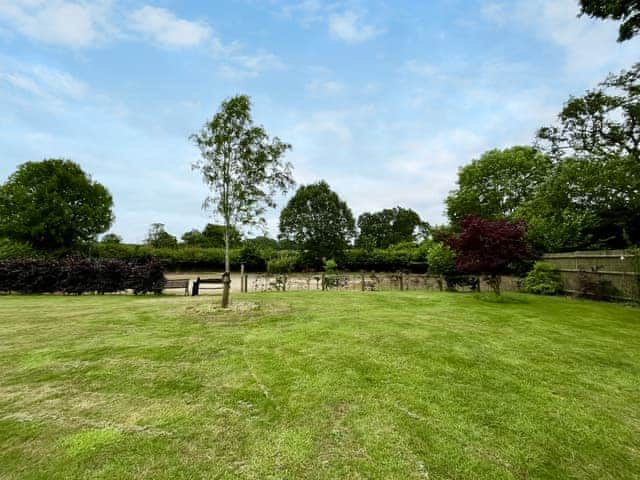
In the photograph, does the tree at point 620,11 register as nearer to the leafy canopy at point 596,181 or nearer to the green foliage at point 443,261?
the leafy canopy at point 596,181

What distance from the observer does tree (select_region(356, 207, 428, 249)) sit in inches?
1697

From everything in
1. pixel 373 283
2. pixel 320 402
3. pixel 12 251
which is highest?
pixel 12 251

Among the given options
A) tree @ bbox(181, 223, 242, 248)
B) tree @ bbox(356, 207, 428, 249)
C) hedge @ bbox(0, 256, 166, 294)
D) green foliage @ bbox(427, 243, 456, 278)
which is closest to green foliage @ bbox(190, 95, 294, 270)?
hedge @ bbox(0, 256, 166, 294)

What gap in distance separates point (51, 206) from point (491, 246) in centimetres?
2723

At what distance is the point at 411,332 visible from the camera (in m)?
4.64

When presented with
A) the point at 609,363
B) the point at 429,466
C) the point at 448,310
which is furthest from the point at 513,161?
the point at 429,466

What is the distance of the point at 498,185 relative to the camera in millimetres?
Result: 22609

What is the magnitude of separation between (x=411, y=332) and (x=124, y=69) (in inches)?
457

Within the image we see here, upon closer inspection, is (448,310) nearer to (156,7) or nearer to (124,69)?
(156,7)

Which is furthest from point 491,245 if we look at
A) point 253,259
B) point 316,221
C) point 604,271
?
point 316,221

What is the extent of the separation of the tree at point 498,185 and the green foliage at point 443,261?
1065 centimetres

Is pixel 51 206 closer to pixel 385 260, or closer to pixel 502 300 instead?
pixel 385 260

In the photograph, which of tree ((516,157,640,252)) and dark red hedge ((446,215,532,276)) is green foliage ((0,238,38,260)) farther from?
tree ((516,157,640,252))

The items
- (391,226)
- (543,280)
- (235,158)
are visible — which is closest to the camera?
(235,158)
